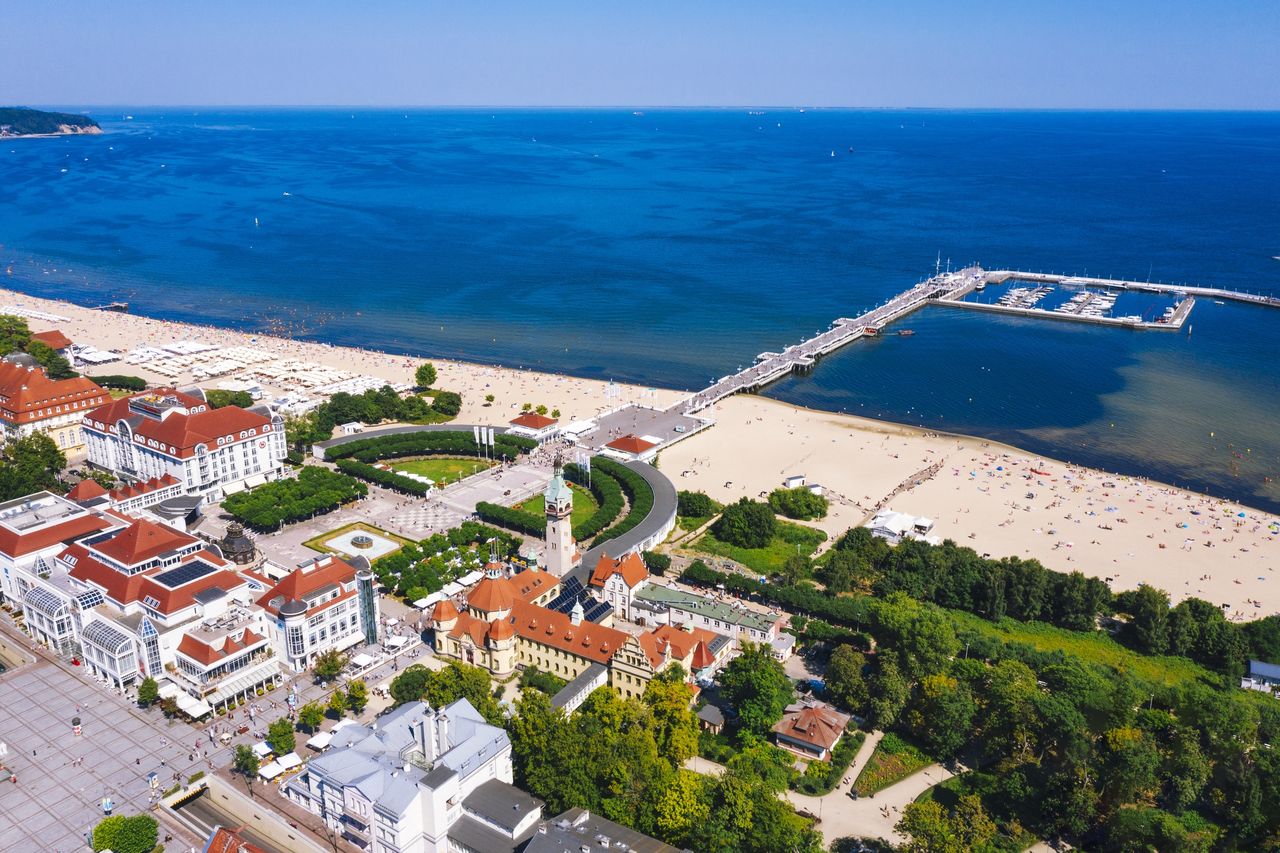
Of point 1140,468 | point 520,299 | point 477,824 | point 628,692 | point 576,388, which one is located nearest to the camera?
point 477,824

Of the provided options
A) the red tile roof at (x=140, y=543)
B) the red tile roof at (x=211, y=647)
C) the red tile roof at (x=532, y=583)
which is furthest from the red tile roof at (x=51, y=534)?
the red tile roof at (x=532, y=583)

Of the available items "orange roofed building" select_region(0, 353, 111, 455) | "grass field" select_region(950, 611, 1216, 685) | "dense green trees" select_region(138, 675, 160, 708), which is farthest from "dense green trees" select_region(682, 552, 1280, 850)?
"orange roofed building" select_region(0, 353, 111, 455)

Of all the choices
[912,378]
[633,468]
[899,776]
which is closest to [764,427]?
[633,468]

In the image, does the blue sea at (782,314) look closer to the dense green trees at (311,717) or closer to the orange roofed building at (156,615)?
the orange roofed building at (156,615)

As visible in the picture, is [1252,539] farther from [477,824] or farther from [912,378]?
[477,824]

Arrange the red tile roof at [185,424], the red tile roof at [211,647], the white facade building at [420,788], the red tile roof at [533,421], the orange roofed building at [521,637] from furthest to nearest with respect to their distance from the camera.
Result: the red tile roof at [533,421]
the red tile roof at [185,424]
the orange roofed building at [521,637]
the red tile roof at [211,647]
the white facade building at [420,788]

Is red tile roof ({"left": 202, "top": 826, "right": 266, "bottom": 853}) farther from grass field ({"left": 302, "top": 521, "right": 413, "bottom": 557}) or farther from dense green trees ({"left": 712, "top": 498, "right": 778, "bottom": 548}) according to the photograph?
dense green trees ({"left": 712, "top": 498, "right": 778, "bottom": 548})

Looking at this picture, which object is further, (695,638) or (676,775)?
(695,638)
